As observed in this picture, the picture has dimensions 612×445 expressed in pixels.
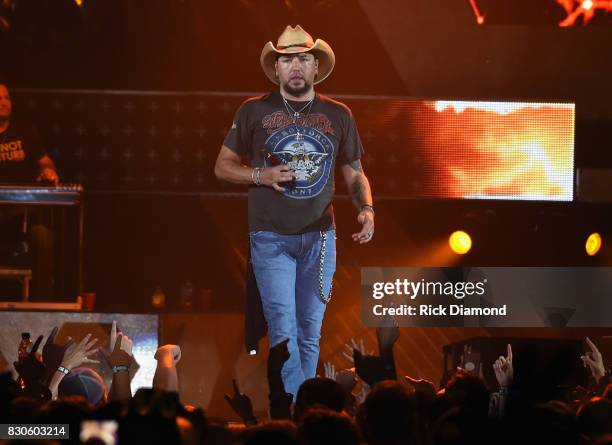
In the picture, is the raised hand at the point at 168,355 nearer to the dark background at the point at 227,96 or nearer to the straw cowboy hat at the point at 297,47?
the straw cowboy hat at the point at 297,47

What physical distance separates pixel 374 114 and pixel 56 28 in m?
2.74

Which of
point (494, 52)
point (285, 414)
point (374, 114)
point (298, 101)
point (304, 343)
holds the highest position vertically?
point (494, 52)

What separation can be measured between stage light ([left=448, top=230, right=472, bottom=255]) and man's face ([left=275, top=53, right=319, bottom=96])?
365cm

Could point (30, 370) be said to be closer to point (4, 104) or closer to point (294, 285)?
point (294, 285)

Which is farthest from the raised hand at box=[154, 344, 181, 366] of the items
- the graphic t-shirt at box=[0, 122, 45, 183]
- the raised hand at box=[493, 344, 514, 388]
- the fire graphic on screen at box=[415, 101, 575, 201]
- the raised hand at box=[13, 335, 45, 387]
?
the fire graphic on screen at box=[415, 101, 575, 201]

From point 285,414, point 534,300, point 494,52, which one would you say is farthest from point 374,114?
point 285,414

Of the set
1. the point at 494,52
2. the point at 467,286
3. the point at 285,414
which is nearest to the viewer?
the point at 285,414

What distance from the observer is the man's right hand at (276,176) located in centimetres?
559

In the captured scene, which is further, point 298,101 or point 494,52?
point 494,52

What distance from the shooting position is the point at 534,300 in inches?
345

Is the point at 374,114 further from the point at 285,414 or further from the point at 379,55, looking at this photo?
the point at 285,414

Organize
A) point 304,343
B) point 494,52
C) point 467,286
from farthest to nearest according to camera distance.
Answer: point 494,52
point 467,286
point 304,343

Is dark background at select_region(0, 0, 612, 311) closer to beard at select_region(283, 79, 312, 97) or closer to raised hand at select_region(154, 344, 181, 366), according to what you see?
beard at select_region(283, 79, 312, 97)

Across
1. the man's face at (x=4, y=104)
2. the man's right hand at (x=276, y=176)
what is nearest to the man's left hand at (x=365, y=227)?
the man's right hand at (x=276, y=176)
